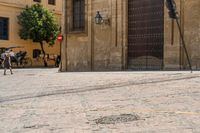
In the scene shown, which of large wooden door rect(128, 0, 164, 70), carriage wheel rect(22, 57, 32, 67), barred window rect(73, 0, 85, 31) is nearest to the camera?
large wooden door rect(128, 0, 164, 70)

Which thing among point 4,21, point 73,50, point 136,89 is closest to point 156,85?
point 136,89

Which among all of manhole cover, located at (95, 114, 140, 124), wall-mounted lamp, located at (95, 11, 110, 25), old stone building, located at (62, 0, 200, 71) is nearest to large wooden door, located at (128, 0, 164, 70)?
old stone building, located at (62, 0, 200, 71)

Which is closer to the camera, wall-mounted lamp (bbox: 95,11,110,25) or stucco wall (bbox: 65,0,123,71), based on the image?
stucco wall (bbox: 65,0,123,71)

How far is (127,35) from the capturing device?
23.1 metres

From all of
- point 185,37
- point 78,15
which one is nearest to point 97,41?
point 78,15

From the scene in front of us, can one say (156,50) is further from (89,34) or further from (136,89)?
(136,89)

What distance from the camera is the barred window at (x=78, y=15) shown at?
1037 inches

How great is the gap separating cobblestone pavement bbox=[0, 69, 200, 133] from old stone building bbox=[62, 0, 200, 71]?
22.3ft

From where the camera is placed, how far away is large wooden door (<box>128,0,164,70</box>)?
21500 mm

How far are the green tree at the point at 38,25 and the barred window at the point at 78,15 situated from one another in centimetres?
1766

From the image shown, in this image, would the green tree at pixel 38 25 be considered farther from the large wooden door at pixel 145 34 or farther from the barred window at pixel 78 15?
the large wooden door at pixel 145 34

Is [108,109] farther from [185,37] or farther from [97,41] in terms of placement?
[97,41]

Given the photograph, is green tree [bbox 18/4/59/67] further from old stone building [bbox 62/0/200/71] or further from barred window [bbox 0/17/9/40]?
old stone building [bbox 62/0/200/71]

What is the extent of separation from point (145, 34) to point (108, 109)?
13.6 m
